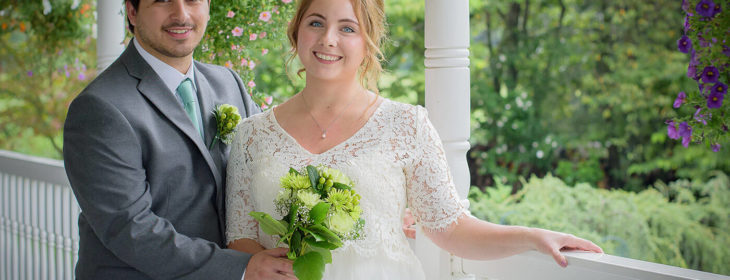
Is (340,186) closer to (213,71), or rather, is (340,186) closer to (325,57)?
(325,57)

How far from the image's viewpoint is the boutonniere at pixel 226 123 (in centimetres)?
212

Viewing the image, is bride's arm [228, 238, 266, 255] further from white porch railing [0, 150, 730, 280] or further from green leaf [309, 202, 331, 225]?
white porch railing [0, 150, 730, 280]

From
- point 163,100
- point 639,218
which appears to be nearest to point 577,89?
point 639,218

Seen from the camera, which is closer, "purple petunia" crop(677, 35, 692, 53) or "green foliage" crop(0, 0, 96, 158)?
"purple petunia" crop(677, 35, 692, 53)

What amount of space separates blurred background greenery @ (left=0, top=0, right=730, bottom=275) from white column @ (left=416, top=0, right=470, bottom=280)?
3273 mm

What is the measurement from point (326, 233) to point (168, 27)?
90 centimetres

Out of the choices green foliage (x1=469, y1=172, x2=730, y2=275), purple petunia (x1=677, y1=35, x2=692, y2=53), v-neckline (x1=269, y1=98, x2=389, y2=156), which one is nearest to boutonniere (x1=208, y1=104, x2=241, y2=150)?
v-neckline (x1=269, y1=98, x2=389, y2=156)

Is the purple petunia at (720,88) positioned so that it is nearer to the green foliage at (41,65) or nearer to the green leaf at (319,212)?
the green leaf at (319,212)

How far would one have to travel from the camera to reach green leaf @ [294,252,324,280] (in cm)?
168

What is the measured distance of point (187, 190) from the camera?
2020 mm

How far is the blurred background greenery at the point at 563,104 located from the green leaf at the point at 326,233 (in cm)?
380

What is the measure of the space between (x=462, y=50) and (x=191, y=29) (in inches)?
33.9

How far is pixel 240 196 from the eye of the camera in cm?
202

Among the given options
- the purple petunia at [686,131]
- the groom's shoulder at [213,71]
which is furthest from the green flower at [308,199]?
the purple petunia at [686,131]
